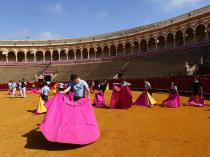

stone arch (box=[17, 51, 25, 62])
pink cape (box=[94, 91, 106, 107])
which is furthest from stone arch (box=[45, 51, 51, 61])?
pink cape (box=[94, 91, 106, 107])

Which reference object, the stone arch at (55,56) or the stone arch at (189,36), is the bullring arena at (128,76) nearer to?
the stone arch at (189,36)

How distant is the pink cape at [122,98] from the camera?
16.3 metres

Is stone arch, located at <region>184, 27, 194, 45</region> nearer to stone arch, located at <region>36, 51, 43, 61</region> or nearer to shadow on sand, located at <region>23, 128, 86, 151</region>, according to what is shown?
stone arch, located at <region>36, 51, 43, 61</region>

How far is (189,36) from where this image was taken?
47406 millimetres

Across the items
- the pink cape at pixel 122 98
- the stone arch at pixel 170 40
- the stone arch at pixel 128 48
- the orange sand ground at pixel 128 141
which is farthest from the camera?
the stone arch at pixel 128 48

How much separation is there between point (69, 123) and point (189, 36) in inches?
1642

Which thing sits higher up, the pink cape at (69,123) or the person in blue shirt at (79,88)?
the person in blue shirt at (79,88)

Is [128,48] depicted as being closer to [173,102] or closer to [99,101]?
[99,101]

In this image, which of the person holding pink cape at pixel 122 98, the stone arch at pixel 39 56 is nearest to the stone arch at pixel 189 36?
the stone arch at pixel 39 56

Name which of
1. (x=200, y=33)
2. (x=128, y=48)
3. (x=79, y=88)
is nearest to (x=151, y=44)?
(x=128, y=48)

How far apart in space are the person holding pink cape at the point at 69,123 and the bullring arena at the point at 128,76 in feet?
0.76

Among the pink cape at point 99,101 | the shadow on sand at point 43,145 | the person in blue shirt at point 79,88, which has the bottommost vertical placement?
the shadow on sand at point 43,145

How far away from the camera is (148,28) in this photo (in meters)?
53.6

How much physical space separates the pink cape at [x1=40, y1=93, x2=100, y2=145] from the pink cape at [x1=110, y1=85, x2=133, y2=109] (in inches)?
304
